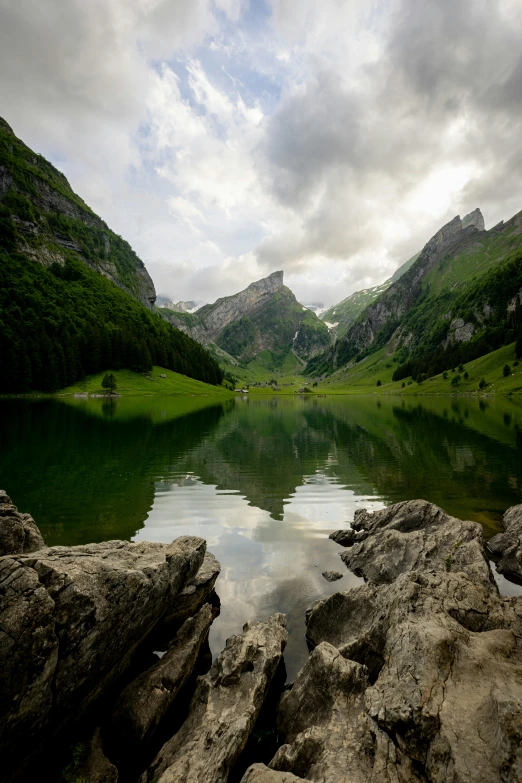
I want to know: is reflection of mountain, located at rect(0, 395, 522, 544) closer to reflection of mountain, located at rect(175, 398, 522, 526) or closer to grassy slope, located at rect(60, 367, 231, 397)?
reflection of mountain, located at rect(175, 398, 522, 526)

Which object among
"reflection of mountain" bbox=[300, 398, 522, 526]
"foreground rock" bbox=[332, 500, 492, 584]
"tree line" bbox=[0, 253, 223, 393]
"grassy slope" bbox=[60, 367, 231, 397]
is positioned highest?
"tree line" bbox=[0, 253, 223, 393]

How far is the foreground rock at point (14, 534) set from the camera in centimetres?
1327

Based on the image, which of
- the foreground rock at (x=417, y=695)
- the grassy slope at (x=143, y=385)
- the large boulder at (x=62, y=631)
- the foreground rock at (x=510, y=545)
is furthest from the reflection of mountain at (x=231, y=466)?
the grassy slope at (x=143, y=385)

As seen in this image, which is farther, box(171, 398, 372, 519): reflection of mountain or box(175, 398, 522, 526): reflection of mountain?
box(171, 398, 372, 519): reflection of mountain

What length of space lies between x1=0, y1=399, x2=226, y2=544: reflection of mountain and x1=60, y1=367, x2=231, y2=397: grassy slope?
81890 mm

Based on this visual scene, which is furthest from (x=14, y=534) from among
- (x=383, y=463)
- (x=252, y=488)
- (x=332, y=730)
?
(x=383, y=463)

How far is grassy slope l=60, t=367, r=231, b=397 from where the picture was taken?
509 ft

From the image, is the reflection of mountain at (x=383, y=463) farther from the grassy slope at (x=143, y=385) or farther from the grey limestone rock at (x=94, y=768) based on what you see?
the grassy slope at (x=143, y=385)

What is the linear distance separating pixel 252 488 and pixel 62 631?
86.5 feet

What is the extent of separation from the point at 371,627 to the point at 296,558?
28.2 feet

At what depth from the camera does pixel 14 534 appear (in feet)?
44.1

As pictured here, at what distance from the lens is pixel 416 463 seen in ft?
144

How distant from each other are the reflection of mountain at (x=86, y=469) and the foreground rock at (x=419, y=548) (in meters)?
14.3

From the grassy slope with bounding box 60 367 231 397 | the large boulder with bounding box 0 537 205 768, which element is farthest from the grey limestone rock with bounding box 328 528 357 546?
the grassy slope with bounding box 60 367 231 397
